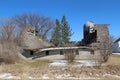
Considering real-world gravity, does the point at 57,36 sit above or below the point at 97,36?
above

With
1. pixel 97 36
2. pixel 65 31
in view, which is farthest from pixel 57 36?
pixel 97 36

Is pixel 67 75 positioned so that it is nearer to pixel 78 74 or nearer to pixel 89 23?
pixel 78 74

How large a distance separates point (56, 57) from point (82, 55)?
187 inches

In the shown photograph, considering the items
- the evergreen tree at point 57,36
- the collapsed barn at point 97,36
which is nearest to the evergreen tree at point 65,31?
the evergreen tree at point 57,36

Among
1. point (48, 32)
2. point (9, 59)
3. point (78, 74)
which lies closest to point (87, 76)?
point (78, 74)

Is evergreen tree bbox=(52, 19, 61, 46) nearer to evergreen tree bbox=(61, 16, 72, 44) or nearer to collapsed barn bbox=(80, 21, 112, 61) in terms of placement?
evergreen tree bbox=(61, 16, 72, 44)

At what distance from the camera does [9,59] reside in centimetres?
2834

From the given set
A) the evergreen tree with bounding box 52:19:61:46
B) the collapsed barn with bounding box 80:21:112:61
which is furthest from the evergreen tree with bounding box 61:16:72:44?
the collapsed barn with bounding box 80:21:112:61

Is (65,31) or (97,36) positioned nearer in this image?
(97,36)

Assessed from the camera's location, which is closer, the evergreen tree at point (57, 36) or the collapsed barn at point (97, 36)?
the collapsed barn at point (97, 36)

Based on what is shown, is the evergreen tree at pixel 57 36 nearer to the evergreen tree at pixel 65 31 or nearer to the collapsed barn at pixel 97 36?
the evergreen tree at pixel 65 31

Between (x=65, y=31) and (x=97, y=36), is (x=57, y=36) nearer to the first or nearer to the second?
(x=65, y=31)

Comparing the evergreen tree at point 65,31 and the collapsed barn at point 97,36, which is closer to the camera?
the collapsed barn at point 97,36

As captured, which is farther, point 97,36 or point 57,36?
point 57,36
